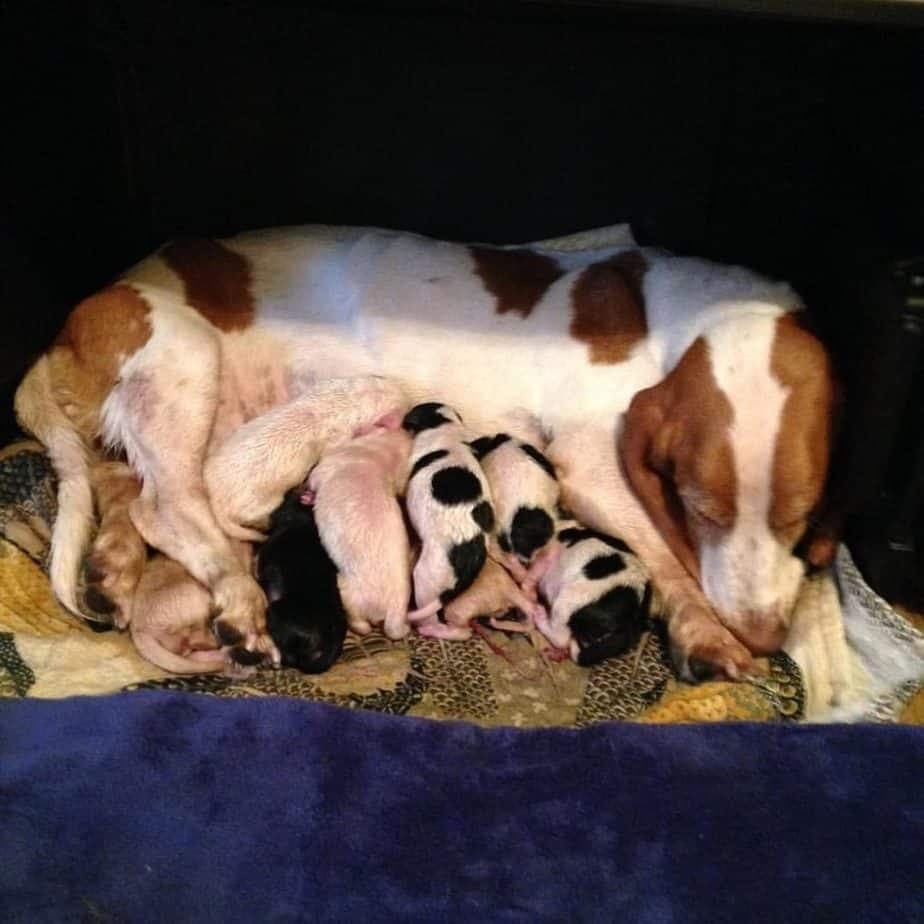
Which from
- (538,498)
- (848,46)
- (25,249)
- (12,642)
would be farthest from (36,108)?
(848,46)

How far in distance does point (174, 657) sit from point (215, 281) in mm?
981

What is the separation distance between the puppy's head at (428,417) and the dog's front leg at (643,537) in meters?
0.25

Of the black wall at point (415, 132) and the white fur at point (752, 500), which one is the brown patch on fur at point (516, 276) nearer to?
the black wall at point (415, 132)

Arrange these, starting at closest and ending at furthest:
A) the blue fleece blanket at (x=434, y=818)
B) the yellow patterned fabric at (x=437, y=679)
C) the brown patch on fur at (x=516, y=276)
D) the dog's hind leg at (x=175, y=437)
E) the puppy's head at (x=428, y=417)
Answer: the blue fleece blanket at (x=434, y=818) < the yellow patterned fabric at (x=437, y=679) < the dog's hind leg at (x=175, y=437) < the puppy's head at (x=428, y=417) < the brown patch on fur at (x=516, y=276)

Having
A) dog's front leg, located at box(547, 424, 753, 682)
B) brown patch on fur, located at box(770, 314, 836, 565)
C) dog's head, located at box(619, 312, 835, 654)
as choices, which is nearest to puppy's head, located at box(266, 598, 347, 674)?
dog's front leg, located at box(547, 424, 753, 682)

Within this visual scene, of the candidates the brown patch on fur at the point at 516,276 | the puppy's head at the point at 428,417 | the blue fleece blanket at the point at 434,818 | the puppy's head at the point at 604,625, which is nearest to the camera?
the blue fleece blanket at the point at 434,818

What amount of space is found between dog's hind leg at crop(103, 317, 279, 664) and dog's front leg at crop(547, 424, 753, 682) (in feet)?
2.51

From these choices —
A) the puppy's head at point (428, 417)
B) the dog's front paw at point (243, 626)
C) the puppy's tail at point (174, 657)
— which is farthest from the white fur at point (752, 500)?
the puppy's tail at point (174, 657)

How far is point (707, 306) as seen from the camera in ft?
7.37

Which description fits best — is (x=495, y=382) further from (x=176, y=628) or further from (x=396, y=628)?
(x=176, y=628)

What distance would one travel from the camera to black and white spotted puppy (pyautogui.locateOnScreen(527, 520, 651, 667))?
1998 millimetres

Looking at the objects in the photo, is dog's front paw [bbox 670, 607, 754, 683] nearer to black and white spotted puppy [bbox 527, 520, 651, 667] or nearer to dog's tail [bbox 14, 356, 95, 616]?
black and white spotted puppy [bbox 527, 520, 651, 667]

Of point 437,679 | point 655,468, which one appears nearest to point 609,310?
point 655,468

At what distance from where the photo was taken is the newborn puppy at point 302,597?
197 cm
